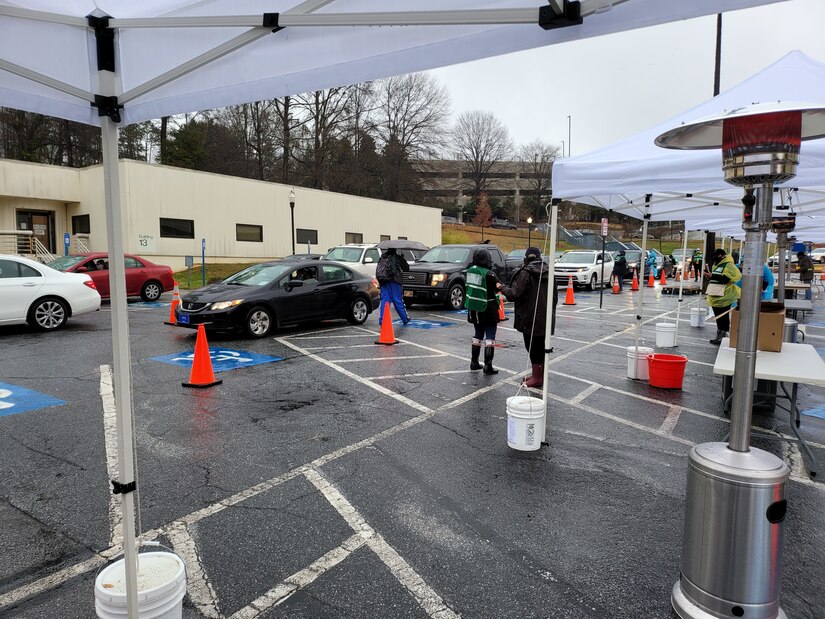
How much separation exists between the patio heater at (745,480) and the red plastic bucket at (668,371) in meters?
4.62

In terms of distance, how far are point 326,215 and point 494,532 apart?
3209 centimetres

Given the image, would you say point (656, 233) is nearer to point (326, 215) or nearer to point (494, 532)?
point (326, 215)

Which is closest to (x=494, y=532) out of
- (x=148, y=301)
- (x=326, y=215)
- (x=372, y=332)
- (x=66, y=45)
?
(x=66, y=45)

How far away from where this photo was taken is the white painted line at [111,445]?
137 inches

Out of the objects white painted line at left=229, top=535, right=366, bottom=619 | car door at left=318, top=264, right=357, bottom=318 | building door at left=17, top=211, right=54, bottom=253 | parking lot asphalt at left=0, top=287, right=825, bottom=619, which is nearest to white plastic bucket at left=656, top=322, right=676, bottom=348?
parking lot asphalt at left=0, top=287, right=825, bottom=619

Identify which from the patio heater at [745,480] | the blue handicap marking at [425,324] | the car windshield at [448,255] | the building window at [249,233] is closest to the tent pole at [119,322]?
the patio heater at [745,480]

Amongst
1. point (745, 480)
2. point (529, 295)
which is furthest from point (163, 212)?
point (745, 480)

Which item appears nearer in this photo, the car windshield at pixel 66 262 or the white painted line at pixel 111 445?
the white painted line at pixel 111 445

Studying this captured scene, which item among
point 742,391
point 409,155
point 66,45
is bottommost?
point 742,391

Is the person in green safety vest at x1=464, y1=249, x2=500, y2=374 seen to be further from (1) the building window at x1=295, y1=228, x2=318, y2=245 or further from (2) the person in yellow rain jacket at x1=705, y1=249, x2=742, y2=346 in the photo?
(1) the building window at x1=295, y1=228, x2=318, y2=245

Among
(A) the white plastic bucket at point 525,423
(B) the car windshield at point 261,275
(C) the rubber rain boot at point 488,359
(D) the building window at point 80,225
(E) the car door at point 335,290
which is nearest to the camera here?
(A) the white plastic bucket at point 525,423

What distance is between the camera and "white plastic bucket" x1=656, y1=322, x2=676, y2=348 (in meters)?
10.1

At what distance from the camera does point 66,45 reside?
2422 mm

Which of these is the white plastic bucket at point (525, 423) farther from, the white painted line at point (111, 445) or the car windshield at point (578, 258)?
the car windshield at point (578, 258)
